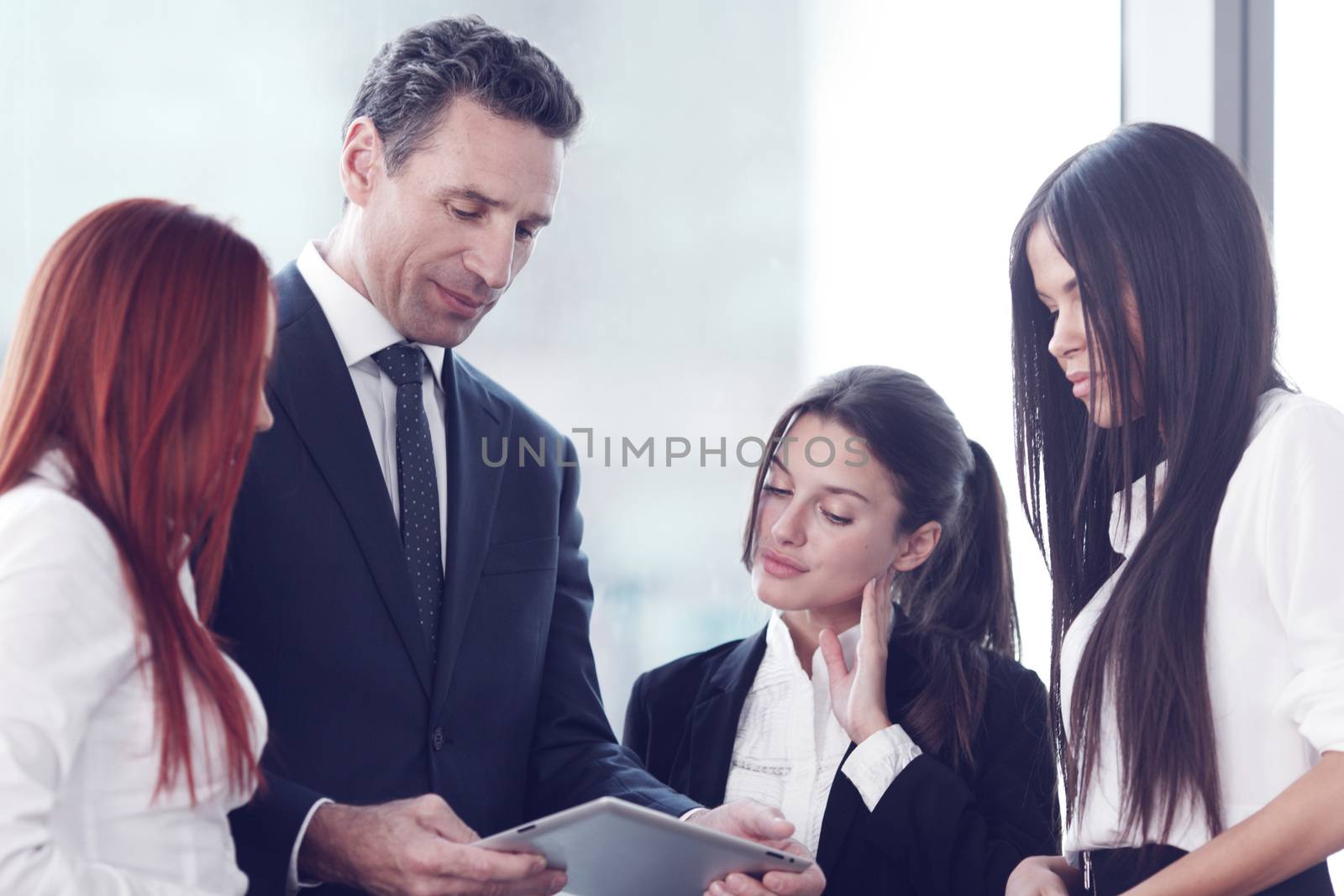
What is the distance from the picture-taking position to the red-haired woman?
1.04 meters

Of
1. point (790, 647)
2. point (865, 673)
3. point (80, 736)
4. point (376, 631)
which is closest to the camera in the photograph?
point (80, 736)

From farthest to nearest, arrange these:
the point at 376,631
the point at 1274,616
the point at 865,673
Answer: the point at 865,673, the point at 376,631, the point at 1274,616

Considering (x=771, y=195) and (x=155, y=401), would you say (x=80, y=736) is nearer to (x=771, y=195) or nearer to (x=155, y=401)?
(x=155, y=401)

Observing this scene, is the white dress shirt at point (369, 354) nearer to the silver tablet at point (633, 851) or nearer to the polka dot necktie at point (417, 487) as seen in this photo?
the polka dot necktie at point (417, 487)

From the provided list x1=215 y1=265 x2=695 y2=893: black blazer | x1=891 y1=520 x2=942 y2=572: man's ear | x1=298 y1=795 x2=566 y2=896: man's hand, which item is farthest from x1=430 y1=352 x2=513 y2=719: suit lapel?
x1=891 y1=520 x2=942 y2=572: man's ear

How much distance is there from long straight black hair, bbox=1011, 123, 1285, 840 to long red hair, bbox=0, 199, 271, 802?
3.17ft

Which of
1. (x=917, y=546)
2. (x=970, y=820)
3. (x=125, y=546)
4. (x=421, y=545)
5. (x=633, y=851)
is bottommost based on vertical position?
(x=970, y=820)

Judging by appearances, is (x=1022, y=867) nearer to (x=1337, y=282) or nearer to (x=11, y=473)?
(x=11, y=473)

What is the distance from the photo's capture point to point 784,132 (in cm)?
272

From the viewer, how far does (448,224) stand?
182 centimetres

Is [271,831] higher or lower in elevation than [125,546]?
lower

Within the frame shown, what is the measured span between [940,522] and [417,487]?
93 centimetres

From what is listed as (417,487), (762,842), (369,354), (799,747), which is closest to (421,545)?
(417,487)

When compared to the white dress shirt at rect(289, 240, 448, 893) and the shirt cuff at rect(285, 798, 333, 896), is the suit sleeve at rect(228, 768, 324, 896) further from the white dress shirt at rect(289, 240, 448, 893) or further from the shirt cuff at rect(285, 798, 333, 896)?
the white dress shirt at rect(289, 240, 448, 893)
